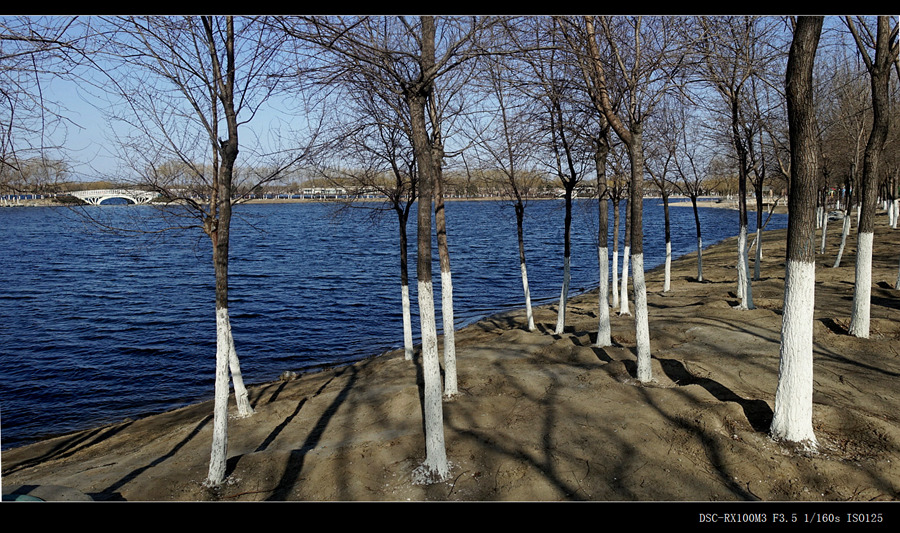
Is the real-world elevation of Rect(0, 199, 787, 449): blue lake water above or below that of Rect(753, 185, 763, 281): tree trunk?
below

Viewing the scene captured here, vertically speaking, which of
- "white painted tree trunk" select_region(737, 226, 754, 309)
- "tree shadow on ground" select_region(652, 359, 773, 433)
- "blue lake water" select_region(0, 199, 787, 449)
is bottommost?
"blue lake water" select_region(0, 199, 787, 449)

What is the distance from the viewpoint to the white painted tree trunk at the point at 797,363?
6.85m

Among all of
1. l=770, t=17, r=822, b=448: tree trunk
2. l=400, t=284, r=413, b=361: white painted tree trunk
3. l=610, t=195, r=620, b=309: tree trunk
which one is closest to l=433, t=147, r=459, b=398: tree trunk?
l=400, t=284, r=413, b=361: white painted tree trunk

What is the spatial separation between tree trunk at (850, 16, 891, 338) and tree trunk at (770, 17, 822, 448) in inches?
207

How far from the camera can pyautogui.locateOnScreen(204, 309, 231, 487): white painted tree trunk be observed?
7312 mm

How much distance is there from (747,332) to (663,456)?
7.12 meters

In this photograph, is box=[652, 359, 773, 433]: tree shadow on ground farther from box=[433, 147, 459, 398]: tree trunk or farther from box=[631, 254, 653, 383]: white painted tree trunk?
box=[433, 147, 459, 398]: tree trunk

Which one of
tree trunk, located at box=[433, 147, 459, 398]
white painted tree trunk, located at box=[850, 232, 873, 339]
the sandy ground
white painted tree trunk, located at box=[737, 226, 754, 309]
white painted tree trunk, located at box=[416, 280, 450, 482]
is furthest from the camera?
white painted tree trunk, located at box=[737, 226, 754, 309]

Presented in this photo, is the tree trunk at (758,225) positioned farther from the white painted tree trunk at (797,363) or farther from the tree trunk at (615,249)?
the white painted tree trunk at (797,363)

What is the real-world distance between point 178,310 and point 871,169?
82.0 ft

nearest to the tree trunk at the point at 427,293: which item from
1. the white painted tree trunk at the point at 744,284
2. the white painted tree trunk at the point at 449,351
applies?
the white painted tree trunk at the point at 449,351

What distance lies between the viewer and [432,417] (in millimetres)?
6895

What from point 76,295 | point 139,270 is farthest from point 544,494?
point 139,270

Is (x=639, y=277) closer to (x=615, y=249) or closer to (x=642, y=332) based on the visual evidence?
(x=642, y=332)
